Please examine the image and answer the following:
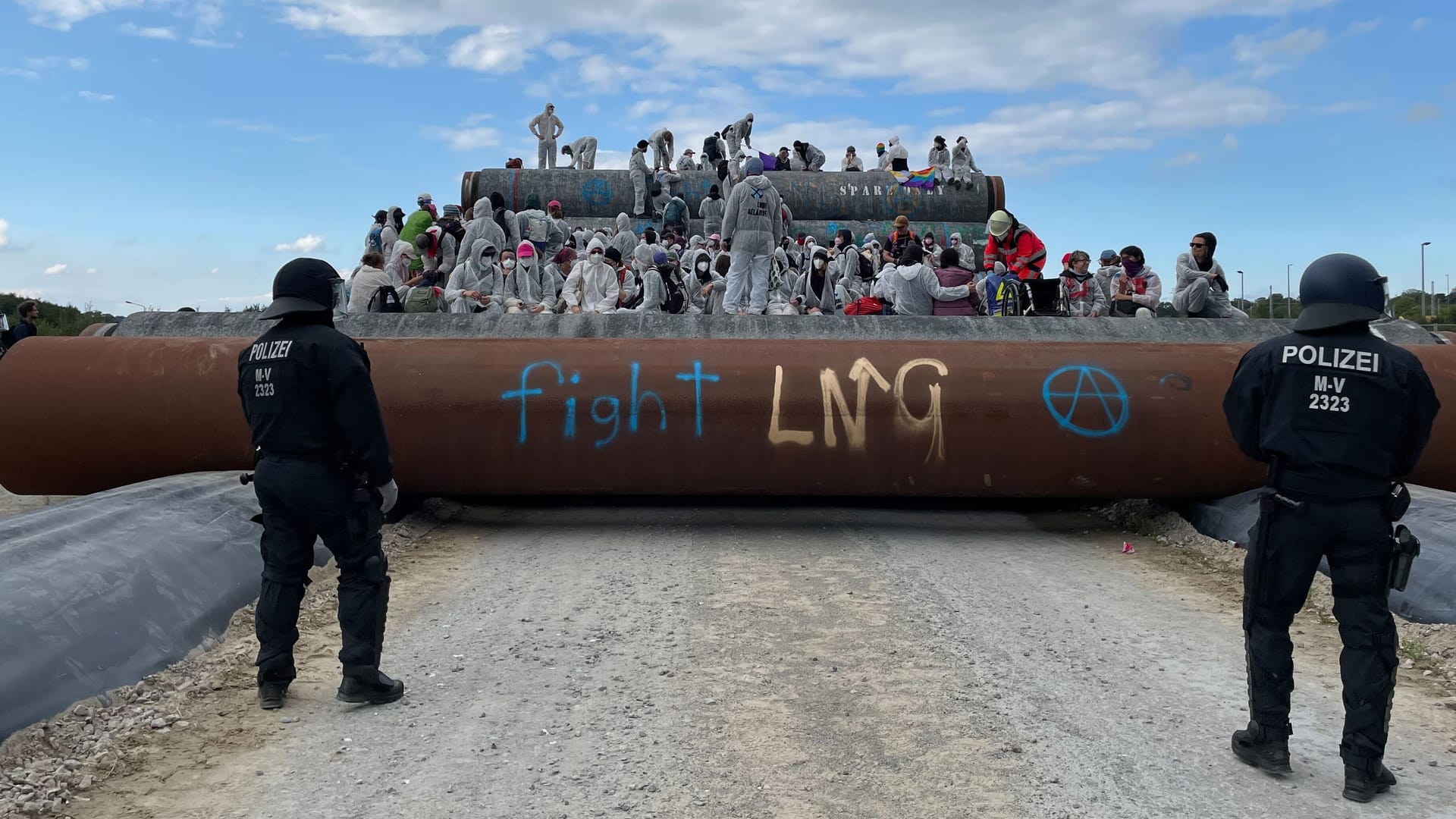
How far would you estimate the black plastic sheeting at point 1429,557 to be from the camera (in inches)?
199

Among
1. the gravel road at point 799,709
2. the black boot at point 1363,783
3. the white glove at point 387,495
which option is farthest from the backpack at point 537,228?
the black boot at point 1363,783

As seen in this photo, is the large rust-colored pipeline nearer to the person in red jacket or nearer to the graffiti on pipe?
the graffiti on pipe

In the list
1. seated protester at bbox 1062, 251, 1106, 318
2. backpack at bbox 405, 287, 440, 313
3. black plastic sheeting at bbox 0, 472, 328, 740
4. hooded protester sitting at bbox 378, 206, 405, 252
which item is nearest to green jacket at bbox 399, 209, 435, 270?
hooded protester sitting at bbox 378, 206, 405, 252

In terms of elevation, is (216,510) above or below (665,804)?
above

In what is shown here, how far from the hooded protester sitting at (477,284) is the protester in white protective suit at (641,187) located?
9.59m

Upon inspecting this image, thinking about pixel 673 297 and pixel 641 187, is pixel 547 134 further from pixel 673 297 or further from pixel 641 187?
pixel 673 297

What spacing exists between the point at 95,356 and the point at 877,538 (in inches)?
223

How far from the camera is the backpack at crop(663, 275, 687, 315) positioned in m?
11.7

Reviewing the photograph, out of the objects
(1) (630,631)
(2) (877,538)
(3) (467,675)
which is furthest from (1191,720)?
(2) (877,538)

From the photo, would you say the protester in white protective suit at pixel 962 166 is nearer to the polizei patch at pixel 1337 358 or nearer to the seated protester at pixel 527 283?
the seated protester at pixel 527 283

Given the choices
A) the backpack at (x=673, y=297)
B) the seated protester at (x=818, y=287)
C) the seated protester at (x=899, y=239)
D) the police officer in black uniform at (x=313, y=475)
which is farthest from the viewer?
the seated protester at (x=899, y=239)

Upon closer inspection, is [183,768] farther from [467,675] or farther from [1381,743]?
[1381,743]

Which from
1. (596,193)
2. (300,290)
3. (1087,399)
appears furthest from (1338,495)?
(596,193)

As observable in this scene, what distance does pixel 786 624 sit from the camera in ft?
16.8
